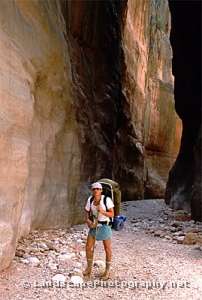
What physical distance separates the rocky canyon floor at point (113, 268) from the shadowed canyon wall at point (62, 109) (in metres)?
0.38

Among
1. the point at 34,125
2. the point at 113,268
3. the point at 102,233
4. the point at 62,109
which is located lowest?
the point at 113,268

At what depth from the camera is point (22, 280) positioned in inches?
186

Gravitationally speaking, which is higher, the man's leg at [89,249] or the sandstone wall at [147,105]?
the sandstone wall at [147,105]

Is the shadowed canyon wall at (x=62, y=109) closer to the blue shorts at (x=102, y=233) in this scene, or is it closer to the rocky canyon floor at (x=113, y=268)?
the rocky canyon floor at (x=113, y=268)

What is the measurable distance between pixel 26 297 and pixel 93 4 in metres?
10.4

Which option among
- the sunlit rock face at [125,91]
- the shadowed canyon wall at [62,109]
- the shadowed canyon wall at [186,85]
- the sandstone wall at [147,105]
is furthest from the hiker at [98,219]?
the sandstone wall at [147,105]

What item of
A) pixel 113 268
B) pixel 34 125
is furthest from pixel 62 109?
pixel 113 268

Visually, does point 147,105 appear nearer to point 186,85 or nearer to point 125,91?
point 125,91

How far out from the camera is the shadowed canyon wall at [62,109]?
207 inches

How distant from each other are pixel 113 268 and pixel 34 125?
2996 mm

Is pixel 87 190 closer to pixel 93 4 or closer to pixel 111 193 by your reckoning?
pixel 111 193

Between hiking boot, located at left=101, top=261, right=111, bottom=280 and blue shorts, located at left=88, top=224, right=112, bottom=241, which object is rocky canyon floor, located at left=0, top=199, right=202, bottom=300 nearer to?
hiking boot, located at left=101, top=261, right=111, bottom=280

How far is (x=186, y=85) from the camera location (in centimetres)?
1628

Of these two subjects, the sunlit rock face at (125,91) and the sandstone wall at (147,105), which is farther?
the sandstone wall at (147,105)
